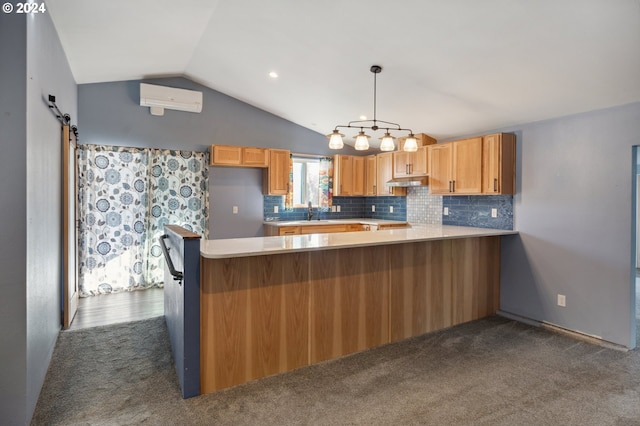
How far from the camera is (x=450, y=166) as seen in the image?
4332mm

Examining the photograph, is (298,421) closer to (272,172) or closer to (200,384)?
(200,384)

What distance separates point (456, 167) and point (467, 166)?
0.16 m

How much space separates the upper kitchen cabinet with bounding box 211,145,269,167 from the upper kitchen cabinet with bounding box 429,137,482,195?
2395mm

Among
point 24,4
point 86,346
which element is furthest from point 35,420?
point 24,4

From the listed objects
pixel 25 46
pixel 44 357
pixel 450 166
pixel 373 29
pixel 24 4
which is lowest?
pixel 44 357

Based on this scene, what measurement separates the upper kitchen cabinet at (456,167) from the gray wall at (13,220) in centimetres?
395

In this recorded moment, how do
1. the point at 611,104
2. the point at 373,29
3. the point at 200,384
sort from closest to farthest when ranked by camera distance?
the point at 200,384
the point at 373,29
the point at 611,104

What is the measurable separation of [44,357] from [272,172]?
138 inches

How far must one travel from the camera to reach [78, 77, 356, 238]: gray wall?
4.56 metres

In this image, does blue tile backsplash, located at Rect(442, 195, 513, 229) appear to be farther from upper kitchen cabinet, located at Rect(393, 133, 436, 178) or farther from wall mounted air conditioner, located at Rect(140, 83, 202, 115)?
wall mounted air conditioner, located at Rect(140, 83, 202, 115)

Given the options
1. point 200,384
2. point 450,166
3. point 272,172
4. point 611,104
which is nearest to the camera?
point 200,384

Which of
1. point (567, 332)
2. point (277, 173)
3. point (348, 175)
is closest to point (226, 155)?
point (277, 173)

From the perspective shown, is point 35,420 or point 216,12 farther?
point 216,12

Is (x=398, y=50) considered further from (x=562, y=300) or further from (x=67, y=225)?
(x=67, y=225)
